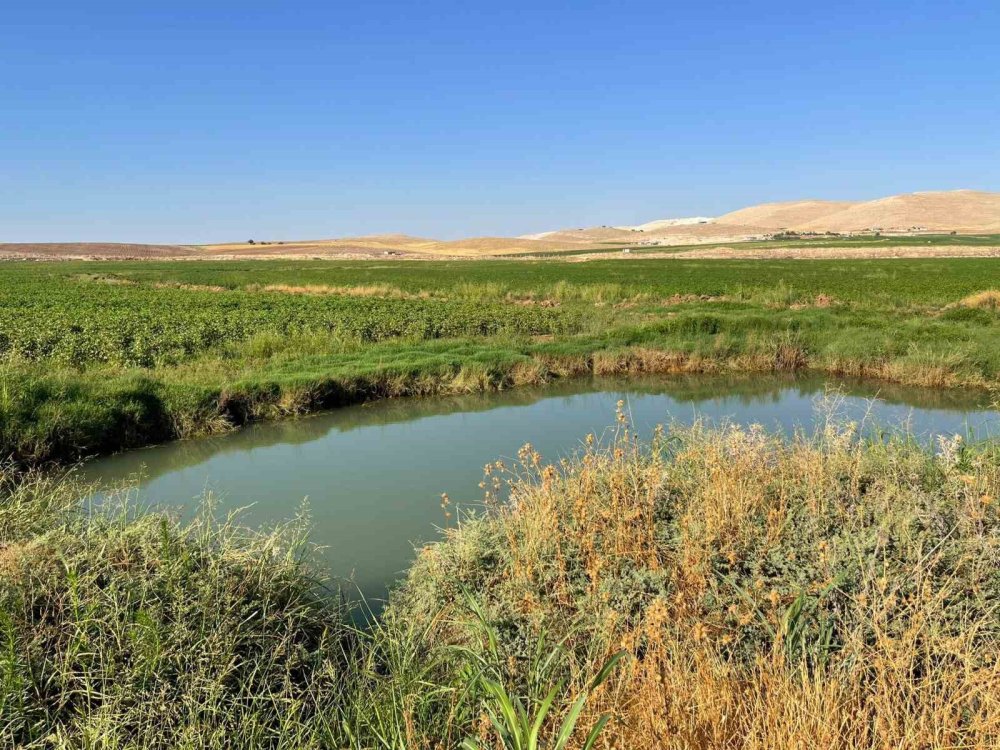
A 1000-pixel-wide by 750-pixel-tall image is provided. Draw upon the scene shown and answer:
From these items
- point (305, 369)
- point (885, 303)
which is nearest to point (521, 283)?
point (885, 303)

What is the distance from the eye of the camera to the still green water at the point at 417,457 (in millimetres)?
7145

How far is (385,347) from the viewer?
645 inches

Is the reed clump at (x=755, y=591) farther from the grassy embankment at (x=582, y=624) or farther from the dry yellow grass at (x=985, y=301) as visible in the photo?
the dry yellow grass at (x=985, y=301)

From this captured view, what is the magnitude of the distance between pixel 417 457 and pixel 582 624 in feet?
21.1

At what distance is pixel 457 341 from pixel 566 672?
1409 centimetres

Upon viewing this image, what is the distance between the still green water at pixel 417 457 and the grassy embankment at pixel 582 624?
58.4 inches

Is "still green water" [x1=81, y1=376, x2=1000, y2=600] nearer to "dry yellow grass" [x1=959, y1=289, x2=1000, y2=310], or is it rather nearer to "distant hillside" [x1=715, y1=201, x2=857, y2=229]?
"dry yellow grass" [x1=959, y1=289, x2=1000, y2=310]

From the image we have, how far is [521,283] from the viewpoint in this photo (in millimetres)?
36125

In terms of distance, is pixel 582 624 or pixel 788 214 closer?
pixel 582 624

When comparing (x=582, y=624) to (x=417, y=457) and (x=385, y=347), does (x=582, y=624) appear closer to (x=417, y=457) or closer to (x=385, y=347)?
(x=417, y=457)

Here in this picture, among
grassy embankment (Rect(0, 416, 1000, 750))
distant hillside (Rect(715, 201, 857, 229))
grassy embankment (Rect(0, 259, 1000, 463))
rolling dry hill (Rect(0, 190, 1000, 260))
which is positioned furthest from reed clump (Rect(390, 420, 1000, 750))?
distant hillside (Rect(715, 201, 857, 229))

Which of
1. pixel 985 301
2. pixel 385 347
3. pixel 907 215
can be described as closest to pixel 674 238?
pixel 907 215

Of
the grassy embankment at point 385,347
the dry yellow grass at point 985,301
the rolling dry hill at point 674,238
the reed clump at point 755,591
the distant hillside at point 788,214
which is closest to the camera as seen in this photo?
the reed clump at point 755,591

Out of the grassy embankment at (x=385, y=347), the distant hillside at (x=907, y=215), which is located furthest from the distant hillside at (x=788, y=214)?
the grassy embankment at (x=385, y=347)
